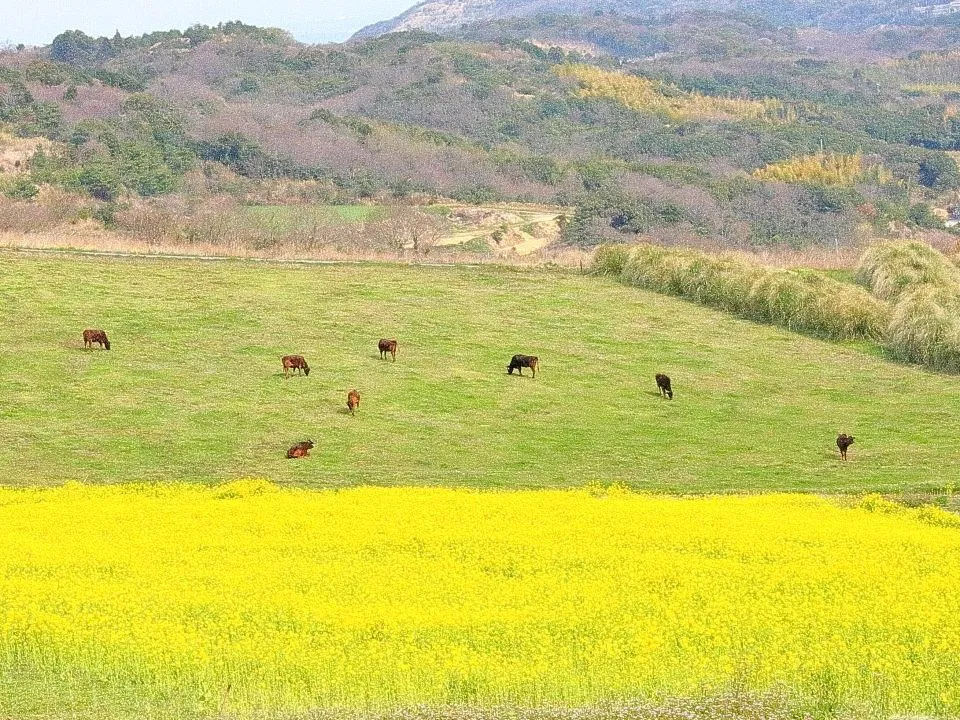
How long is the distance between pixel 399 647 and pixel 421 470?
56.4 feet

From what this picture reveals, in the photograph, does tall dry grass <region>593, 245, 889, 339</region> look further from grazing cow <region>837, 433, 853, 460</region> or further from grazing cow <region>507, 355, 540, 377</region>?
grazing cow <region>837, 433, 853, 460</region>

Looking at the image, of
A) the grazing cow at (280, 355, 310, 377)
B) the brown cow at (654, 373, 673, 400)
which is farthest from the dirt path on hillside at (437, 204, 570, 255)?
the grazing cow at (280, 355, 310, 377)

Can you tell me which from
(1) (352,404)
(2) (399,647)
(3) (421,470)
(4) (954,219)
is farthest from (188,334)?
(4) (954,219)

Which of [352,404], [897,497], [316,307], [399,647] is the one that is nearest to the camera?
[399,647]

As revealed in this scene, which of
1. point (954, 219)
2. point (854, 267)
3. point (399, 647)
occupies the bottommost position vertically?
point (954, 219)

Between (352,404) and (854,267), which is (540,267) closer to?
(854,267)

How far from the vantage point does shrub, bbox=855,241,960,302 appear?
60.5m

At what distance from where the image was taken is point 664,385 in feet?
→ 147

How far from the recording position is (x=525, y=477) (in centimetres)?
3631

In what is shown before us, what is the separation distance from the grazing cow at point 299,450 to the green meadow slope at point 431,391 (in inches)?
10.7

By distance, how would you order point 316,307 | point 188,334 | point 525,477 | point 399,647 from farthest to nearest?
point 316,307
point 188,334
point 525,477
point 399,647

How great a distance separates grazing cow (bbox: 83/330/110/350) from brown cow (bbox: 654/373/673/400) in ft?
61.0

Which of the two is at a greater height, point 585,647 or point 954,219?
point 585,647

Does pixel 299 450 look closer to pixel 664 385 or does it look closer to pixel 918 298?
pixel 664 385
